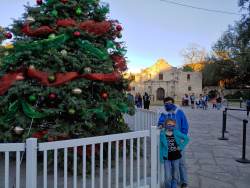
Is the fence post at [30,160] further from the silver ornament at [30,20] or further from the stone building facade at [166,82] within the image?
the stone building facade at [166,82]

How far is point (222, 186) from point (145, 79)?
46195 millimetres

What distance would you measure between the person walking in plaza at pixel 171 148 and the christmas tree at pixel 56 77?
112 centimetres

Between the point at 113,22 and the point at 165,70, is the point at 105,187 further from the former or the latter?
the point at 165,70

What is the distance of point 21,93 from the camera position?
10.9 feet

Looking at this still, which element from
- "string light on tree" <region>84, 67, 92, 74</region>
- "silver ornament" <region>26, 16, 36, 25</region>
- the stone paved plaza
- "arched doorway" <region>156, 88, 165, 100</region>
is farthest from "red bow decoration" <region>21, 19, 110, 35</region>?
"arched doorway" <region>156, 88, 165, 100</region>

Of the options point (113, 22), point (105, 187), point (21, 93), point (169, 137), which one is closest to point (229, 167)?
point (169, 137)

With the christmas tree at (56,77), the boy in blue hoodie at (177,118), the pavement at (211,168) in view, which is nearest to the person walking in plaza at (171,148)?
the boy in blue hoodie at (177,118)

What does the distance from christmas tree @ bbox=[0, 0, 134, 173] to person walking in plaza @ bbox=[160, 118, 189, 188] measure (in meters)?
1.12

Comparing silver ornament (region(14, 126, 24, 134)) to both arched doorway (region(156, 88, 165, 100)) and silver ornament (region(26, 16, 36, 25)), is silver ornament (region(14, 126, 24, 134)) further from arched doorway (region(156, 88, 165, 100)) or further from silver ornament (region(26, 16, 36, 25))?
arched doorway (region(156, 88, 165, 100))

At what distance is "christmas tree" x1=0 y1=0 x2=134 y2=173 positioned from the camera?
3355 mm

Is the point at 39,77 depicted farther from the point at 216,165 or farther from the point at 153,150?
the point at 216,165

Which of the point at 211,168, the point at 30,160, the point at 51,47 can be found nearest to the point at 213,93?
the point at 211,168

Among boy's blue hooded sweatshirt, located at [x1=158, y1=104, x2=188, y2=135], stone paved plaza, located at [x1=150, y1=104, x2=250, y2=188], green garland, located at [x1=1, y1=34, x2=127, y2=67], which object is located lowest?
stone paved plaza, located at [x1=150, y1=104, x2=250, y2=188]

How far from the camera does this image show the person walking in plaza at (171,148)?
3.04 m
